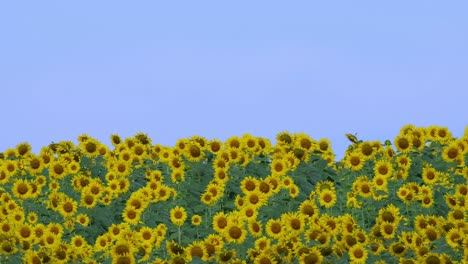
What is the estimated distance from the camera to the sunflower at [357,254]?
9227mm

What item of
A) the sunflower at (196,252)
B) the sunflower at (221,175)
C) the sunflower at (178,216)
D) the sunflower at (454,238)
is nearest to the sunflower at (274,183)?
the sunflower at (221,175)

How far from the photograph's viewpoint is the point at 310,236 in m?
9.57

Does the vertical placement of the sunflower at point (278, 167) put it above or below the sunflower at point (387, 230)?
above

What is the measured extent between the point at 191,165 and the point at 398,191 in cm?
325

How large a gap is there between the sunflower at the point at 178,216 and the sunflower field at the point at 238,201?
0.01m

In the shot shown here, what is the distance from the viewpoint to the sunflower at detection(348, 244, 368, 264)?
363 inches

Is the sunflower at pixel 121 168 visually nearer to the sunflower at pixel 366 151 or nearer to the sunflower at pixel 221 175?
the sunflower at pixel 221 175

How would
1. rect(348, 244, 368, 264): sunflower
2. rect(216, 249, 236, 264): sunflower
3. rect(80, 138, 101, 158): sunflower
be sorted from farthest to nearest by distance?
rect(80, 138, 101, 158): sunflower → rect(348, 244, 368, 264): sunflower → rect(216, 249, 236, 264): sunflower

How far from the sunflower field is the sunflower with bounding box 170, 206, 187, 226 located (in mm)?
15

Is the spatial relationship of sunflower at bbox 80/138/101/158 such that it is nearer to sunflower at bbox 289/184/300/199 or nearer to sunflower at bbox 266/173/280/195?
sunflower at bbox 266/173/280/195

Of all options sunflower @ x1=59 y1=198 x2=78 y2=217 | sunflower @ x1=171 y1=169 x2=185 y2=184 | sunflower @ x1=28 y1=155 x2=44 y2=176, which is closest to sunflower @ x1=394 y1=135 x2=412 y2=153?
sunflower @ x1=171 y1=169 x2=185 y2=184

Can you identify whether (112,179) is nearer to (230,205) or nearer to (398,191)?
(230,205)

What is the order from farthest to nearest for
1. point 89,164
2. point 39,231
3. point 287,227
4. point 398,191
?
1. point 89,164
2. point 398,191
3. point 39,231
4. point 287,227

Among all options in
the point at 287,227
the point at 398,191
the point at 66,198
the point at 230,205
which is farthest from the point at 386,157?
the point at 66,198
